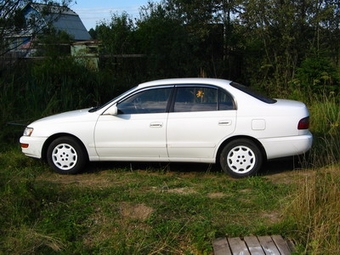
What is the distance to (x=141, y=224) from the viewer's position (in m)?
4.89

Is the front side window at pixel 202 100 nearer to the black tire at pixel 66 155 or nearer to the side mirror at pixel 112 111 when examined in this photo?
the side mirror at pixel 112 111

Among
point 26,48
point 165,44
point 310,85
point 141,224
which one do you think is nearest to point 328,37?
point 310,85

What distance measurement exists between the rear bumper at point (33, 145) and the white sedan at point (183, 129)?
0.05 ft

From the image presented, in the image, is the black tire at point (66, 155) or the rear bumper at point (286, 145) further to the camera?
the black tire at point (66, 155)

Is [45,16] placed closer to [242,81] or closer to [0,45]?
[0,45]

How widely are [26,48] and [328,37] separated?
26.1 ft

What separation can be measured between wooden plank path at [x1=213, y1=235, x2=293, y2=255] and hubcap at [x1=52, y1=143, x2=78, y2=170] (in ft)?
11.0

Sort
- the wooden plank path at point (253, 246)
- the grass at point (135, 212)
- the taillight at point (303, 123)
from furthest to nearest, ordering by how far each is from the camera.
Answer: the taillight at point (303, 123) < the grass at point (135, 212) < the wooden plank path at point (253, 246)

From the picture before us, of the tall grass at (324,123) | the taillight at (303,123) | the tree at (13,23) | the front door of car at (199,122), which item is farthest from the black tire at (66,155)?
the tree at (13,23)

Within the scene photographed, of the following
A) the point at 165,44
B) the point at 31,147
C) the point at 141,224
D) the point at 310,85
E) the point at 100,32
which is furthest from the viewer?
the point at 100,32

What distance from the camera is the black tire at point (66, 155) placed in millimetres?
7129

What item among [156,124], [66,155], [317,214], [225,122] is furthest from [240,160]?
[66,155]

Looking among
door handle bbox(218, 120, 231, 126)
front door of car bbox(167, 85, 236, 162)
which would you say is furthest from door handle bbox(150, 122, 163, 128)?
door handle bbox(218, 120, 231, 126)

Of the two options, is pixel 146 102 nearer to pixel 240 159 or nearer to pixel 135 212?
pixel 240 159
